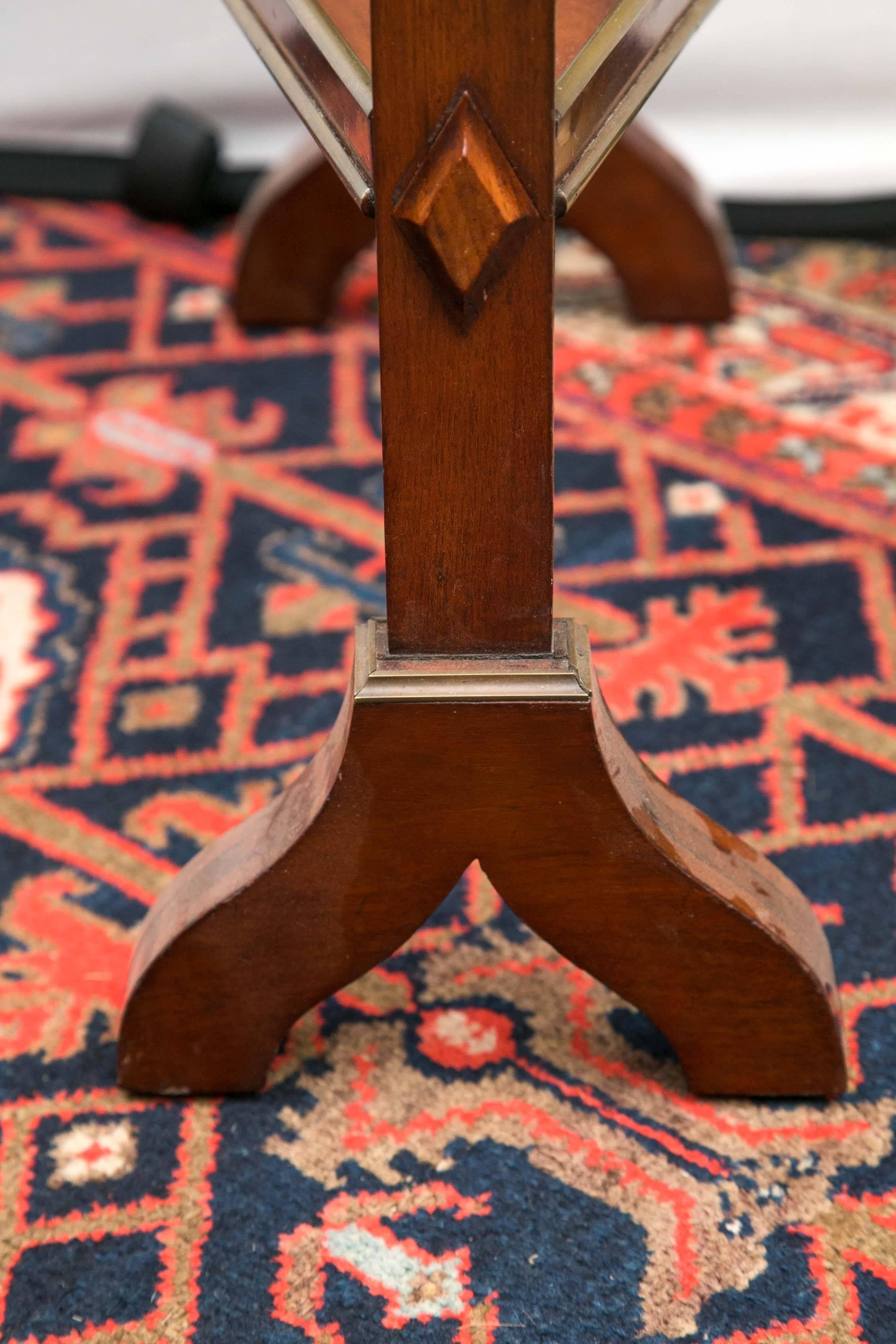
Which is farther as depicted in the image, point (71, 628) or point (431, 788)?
point (71, 628)

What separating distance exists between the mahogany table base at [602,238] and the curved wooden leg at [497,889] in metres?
1.01

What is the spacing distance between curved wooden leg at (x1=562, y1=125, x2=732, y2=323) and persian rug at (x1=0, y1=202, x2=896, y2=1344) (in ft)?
0.15

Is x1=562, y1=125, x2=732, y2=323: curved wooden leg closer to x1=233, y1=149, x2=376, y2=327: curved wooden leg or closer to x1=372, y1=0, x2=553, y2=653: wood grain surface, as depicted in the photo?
x1=233, y1=149, x2=376, y2=327: curved wooden leg

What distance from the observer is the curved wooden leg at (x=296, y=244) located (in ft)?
5.45

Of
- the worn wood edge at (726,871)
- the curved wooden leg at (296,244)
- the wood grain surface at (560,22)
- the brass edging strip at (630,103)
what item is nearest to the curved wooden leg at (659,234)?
the curved wooden leg at (296,244)

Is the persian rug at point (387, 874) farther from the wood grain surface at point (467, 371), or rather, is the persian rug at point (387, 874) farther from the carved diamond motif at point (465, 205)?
the carved diamond motif at point (465, 205)

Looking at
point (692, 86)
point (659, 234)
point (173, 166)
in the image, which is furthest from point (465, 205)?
point (692, 86)

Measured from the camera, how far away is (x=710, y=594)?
1336 millimetres

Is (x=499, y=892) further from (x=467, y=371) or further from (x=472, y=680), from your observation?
(x=467, y=371)

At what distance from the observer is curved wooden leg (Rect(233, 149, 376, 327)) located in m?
1.66

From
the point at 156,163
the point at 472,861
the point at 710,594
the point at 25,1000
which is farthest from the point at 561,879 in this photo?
the point at 156,163

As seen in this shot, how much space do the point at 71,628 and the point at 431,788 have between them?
651mm

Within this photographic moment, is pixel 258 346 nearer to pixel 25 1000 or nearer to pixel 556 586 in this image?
pixel 556 586

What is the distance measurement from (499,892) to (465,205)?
37cm
